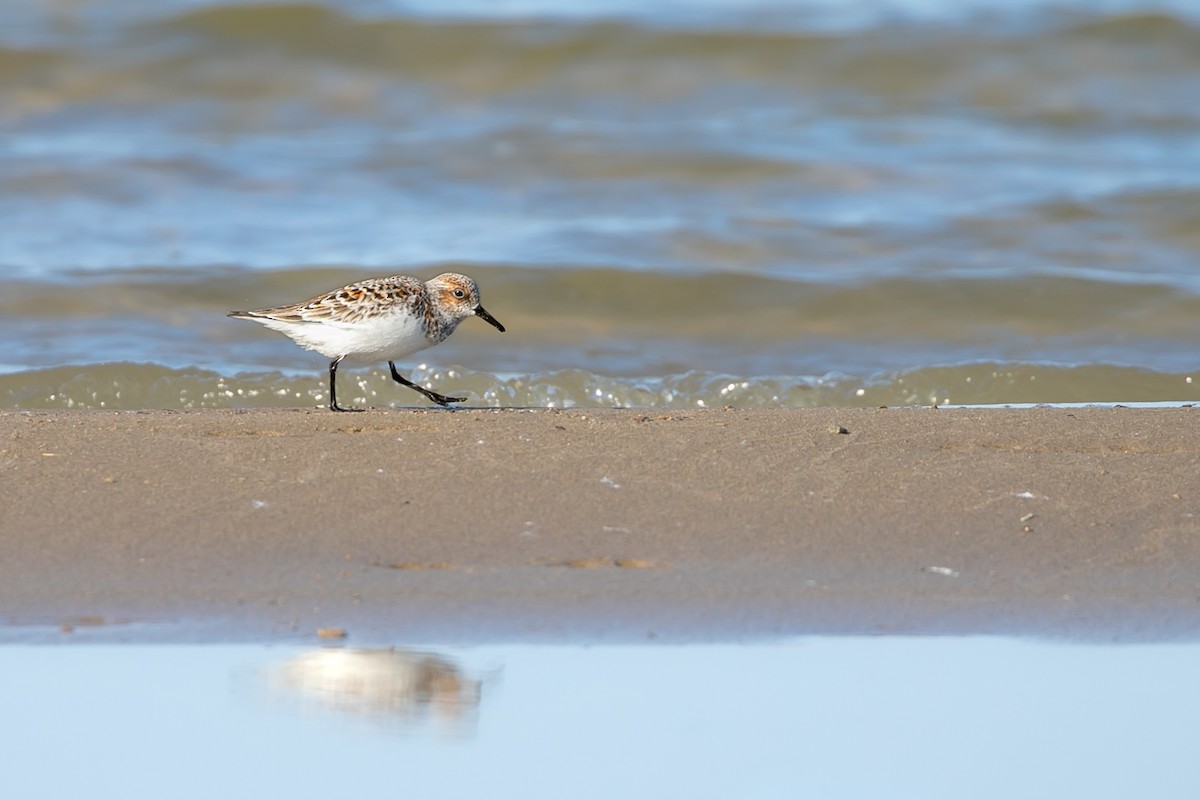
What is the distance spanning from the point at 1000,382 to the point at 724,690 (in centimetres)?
526

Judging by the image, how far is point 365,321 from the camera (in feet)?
21.3

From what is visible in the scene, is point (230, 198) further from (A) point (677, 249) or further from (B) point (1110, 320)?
(B) point (1110, 320)

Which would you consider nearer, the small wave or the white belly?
the white belly

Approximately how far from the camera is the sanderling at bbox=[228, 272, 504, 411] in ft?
21.4

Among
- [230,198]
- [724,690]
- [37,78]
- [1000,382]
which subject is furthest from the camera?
[37,78]

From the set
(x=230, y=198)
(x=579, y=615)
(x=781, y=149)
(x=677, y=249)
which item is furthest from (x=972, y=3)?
(x=579, y=615)

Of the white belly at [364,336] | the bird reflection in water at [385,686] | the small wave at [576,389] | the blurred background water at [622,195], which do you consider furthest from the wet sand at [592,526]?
the blurred background water at [622,195]

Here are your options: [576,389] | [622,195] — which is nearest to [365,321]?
[576,389]

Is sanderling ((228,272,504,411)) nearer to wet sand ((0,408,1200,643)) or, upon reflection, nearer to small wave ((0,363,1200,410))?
wet sand ((0,408,1200,643))

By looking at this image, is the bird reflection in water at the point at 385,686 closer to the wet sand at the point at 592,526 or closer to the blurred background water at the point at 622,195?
the wet sand at the point at 592,526

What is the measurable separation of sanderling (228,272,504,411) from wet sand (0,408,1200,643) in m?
0.53

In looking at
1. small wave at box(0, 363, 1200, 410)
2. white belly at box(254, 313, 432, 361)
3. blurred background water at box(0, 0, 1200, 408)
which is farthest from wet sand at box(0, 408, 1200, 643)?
blurred background water at box(0, 0, 1200, 408)

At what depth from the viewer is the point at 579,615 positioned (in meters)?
4.25

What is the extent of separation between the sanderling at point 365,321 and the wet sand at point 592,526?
21.0 inches
